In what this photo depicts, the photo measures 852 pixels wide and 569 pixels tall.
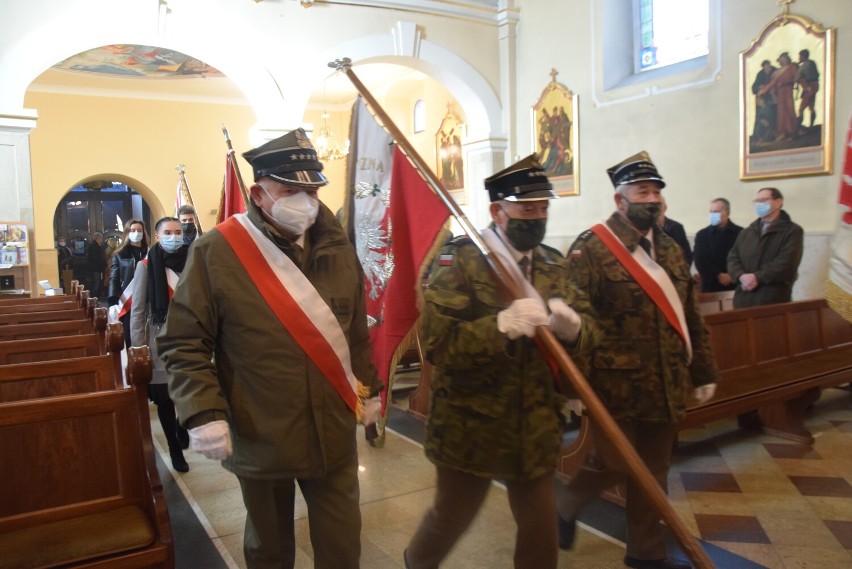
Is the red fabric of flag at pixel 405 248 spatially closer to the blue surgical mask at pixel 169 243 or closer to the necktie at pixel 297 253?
the necktie at pixel 297 253

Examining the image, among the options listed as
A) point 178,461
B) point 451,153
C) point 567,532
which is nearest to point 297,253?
point 567,532

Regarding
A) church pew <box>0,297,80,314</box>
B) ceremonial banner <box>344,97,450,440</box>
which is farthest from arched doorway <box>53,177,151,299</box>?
ceremonial banner <box>344,97,450,440</box>

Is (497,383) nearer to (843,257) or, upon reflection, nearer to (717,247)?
(843,257)

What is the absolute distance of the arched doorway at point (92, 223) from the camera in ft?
58.6

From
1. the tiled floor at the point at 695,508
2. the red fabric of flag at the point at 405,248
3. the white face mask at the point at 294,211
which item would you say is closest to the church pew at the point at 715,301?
the tiled floor at the point at 695,508

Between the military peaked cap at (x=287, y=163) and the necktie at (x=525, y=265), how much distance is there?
733 millimetres

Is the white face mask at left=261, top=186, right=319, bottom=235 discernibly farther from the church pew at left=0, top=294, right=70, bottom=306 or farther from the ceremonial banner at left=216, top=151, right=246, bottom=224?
the church pew at left=0, top=294, right=70, bottom=306

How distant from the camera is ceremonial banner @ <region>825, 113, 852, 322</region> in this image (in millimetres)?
2596

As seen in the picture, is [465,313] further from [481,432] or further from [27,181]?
[27,181]

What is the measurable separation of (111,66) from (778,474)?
45.4 ft

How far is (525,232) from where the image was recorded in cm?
247

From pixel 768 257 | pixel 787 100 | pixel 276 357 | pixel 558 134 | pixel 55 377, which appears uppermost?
pixel 558 134

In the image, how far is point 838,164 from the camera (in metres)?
7.50

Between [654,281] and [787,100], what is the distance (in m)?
6.25
